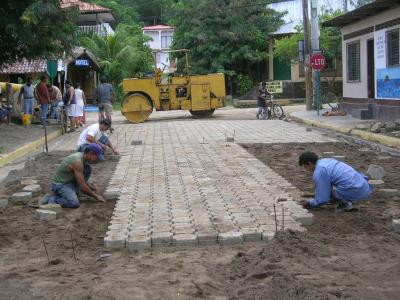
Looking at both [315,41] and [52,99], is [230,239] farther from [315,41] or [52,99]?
[315,41]

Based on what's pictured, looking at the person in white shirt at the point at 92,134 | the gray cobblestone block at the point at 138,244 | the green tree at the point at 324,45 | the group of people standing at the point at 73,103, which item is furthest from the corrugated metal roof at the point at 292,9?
the gray cobblestone block at the point at 138,244

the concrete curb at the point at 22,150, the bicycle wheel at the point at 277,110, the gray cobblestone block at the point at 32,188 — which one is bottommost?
the gray cobblestone block at the point at 32,188

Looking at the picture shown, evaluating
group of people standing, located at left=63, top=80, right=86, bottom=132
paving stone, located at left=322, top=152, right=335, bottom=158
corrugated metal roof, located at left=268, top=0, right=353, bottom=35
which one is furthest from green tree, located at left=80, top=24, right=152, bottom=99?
paving stone, located at left=322, top=152, right=335, bottom=158

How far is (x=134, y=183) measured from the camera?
958 centimetres

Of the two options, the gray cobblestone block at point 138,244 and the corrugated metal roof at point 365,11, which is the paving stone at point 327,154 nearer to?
the gray cobblestone block at point 138,244

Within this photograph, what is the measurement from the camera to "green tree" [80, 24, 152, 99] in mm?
40812

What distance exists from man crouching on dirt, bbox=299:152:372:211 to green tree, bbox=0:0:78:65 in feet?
38.6

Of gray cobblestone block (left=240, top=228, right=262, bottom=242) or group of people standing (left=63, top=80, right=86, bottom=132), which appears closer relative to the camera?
gray cobblestone block (left=240, top=228, right=262, bottom=242)

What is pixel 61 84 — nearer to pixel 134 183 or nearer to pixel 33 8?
pixel 33 8

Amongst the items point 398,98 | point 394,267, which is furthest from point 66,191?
point 398,98

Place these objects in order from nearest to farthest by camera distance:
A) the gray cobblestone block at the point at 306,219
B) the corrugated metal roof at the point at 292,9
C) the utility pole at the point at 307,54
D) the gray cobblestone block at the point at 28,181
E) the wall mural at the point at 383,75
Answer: the gray cobblestone block at the point at 306,219, the gray cobblestone block at the point at 28,181, the wall mural at the point at 383,75, the utility pole at the point at 307,54, the corrugated metal roof at the point at 292,9

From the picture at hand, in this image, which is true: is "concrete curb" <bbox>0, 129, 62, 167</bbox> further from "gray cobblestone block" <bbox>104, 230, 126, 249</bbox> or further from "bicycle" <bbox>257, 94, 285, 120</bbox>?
"bicycle" <bbox>257, 94, 285, 120</bbox>

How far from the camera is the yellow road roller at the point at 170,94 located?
24.9 m

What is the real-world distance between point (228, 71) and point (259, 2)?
5.13m
